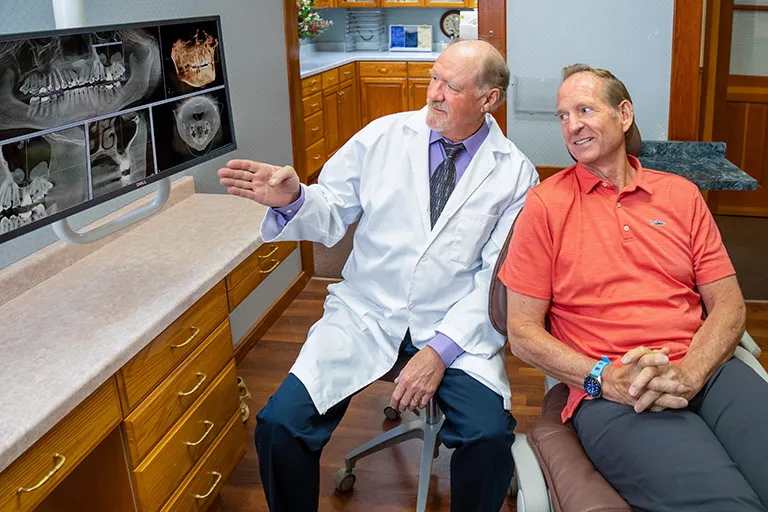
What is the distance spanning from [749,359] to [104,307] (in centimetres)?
134

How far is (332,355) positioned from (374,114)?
4.65 m

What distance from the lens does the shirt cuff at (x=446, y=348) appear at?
189 cm

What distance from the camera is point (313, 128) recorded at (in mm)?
5449

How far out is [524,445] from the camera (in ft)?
4.93

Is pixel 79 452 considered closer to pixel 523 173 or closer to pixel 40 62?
pixel 40 62

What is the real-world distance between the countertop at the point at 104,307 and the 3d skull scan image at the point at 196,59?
0.40m

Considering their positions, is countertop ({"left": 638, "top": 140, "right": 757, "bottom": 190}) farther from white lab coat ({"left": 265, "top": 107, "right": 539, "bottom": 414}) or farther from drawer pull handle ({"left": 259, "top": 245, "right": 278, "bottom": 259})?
drawer pull handle ({"left": 259, "top": 245, "right": 278, "bottom": 259})

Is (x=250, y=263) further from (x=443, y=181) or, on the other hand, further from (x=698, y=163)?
(x=698, y=163)

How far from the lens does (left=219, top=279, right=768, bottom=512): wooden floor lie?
222 centimetres

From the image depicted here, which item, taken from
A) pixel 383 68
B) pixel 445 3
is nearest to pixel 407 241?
pixel 383 68

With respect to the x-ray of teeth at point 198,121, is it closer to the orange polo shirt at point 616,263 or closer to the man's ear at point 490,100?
the man's ear at point 490,100

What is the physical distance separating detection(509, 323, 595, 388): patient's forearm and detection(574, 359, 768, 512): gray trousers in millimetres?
66

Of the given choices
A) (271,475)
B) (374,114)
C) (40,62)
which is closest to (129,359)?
(271,475)

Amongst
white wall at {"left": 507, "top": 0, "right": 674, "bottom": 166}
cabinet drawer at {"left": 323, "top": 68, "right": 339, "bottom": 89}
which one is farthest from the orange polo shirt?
cabinet drawer at {"left": 323, "top": 68, "right": 339, "bottom": 89}
